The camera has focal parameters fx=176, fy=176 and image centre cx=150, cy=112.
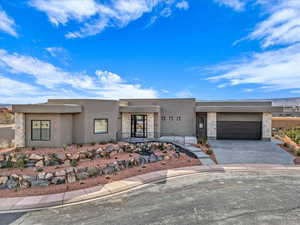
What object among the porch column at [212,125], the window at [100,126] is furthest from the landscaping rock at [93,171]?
the porch column at [212,125]

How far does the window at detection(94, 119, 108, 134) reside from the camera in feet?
44.0

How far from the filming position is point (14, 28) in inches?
503

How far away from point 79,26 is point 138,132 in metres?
10.4

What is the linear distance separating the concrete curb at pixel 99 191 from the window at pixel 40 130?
255 inches

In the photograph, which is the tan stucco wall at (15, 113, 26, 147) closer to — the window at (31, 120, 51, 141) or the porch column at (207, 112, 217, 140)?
the window at (31, 120, 51, 141)

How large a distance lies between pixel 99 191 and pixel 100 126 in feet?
24.8

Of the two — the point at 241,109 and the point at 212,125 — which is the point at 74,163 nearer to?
the point at 212,125

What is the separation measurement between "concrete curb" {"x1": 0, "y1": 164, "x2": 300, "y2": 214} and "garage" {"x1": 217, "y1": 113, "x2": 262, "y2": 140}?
7247mm

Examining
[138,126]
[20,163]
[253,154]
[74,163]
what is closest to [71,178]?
[74,163]

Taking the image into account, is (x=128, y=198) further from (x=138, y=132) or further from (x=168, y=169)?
(x=138, y=132)

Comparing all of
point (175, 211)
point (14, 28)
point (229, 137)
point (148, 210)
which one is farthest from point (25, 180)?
point (229, 137)

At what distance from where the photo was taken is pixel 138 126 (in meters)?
16.8

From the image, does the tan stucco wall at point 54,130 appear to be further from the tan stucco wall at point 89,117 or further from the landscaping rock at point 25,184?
the landscaping rock at point 25,184

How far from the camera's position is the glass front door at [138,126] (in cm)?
1666
